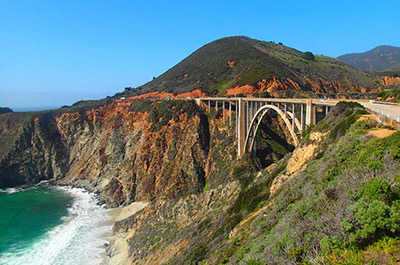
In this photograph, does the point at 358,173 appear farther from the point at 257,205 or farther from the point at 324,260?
the point at 257,205

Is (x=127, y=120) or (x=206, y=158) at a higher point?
(x=127, y=120)

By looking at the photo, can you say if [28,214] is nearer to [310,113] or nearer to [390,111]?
[310,113]

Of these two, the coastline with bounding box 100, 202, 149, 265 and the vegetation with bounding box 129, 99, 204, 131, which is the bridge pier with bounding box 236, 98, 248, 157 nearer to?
the vegetation with bounding box 129, 99, 204, 131

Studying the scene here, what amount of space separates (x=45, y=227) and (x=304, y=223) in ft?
155

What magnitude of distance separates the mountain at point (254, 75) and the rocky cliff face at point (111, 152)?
2037 centimetres

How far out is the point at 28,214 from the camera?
167ft

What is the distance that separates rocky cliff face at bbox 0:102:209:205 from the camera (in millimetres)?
52531

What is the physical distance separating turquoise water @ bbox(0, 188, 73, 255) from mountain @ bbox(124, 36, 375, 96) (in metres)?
45.2

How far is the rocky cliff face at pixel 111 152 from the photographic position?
172 feet

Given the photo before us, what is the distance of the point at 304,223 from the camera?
27.9 feet

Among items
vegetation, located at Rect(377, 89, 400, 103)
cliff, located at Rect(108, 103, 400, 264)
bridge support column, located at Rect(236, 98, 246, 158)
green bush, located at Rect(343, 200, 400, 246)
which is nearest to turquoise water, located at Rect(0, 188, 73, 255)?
cliff, located at Rect(108, 103, 400, 264)

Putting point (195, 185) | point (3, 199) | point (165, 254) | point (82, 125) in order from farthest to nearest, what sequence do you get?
point (82, 125) < point (3, 199) < point (195, 185) < point (165, 254)

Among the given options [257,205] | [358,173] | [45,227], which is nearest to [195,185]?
[45,227]

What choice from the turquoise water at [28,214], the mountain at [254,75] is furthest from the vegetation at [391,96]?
the turquoise water at [28,214]
